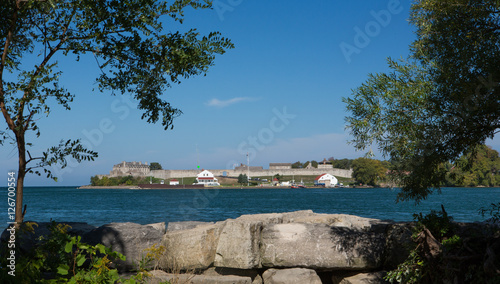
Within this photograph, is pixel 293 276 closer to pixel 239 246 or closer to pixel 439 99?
pixel 239 246

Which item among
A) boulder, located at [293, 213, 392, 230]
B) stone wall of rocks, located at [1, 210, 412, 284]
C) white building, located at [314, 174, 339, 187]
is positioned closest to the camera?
stone wall of rocks, located at [1, 210, 412, 284]

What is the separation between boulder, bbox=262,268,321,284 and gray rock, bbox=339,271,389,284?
2.06 ft

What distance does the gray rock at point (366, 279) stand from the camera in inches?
302

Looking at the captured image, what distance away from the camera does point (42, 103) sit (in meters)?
7.25

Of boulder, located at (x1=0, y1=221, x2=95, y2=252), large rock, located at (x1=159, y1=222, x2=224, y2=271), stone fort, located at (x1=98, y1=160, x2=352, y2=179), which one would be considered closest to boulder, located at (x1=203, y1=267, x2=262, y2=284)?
large rock, located at (x1=159, y1=222, x2=224, y2=271)

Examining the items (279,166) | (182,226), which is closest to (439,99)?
(182,226)

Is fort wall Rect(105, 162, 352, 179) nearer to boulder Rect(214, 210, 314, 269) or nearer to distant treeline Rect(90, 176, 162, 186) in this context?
distant treeline Rect(90, 176, 162, 186)

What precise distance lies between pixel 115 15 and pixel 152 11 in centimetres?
62

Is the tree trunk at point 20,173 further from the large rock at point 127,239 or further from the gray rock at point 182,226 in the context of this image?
the gray rock at point 182,226

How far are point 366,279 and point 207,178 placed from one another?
12711 centimetres

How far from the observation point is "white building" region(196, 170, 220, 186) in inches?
5197

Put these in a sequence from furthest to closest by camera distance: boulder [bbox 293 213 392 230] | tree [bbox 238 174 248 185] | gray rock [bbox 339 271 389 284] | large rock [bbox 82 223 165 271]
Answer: tree [bbox 238 174 248 185] < boulder [bbox 293 213 392 230] < large rock [bbox 82 223 165 271] < gray rock [bbox 339 271 389 284]

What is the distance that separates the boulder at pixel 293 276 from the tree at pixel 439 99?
8.65ft

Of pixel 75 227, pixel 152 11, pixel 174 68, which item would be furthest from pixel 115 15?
pixel 75 227
